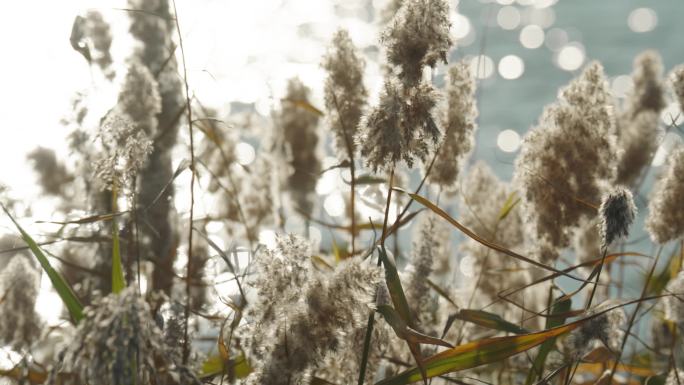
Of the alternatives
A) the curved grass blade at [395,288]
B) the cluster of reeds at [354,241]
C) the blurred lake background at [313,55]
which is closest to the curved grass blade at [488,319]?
the cluster of reeds at [354,241]

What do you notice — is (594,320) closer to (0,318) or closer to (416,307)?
(416,307)

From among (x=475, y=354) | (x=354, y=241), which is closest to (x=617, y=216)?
(x=475, y=354)

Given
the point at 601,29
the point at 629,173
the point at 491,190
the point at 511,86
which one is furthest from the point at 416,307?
the point at 601,29

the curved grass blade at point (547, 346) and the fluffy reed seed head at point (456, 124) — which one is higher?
the fluffy reed seed head at point (456, 124)

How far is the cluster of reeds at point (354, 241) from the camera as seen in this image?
1.48 m

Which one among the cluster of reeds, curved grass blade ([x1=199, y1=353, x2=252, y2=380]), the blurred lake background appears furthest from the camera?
the blurred lake background

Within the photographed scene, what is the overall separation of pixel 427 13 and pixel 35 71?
18.3ft

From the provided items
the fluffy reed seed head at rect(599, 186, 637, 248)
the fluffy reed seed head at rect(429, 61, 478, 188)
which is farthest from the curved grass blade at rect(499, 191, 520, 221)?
the fluffy reed seed head at rect(599, 186, 637, 248)

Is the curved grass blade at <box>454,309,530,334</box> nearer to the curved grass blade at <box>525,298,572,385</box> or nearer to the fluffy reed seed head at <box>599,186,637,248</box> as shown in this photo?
the curved grass blade at <box>525,298,572,385</box>

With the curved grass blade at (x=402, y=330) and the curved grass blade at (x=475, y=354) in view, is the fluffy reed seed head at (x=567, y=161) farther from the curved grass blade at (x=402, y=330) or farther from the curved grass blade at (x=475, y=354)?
the curved grass blade at (x=402, y=330)

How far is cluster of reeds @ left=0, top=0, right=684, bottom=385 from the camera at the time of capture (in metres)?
1.48

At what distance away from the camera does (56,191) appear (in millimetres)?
3900

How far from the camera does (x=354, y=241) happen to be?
6.95 ft

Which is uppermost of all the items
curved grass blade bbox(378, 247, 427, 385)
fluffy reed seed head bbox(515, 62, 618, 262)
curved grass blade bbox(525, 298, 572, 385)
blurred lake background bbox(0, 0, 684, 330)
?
blurred lake background bbox(0, 0, 684, 330)
